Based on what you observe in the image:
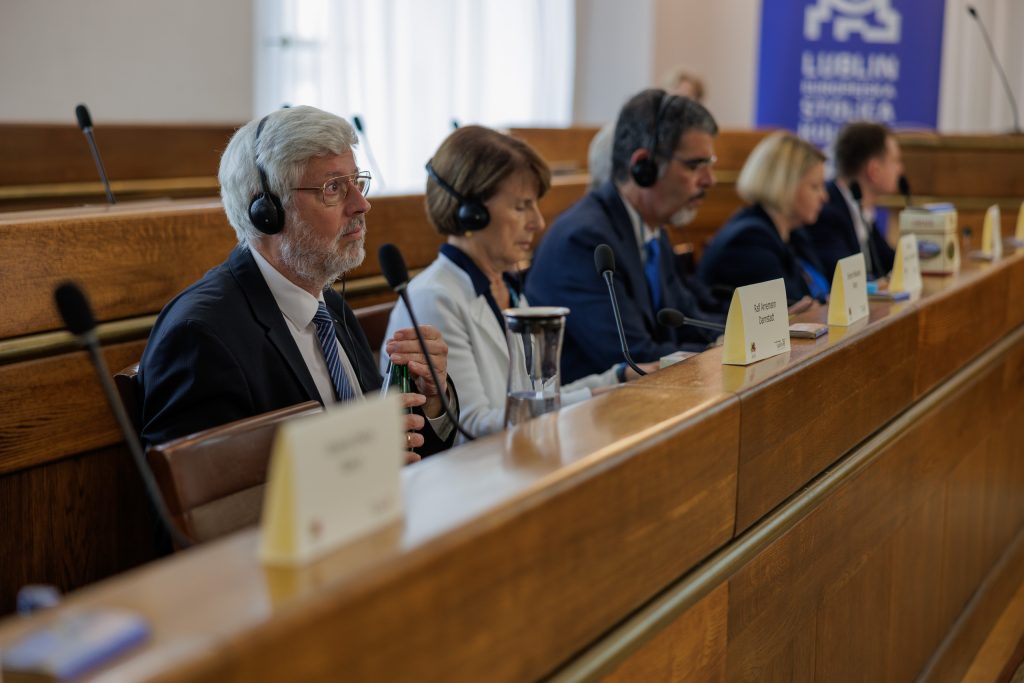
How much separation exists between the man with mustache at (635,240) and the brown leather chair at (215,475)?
1.32 m

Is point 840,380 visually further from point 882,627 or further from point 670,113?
point 670,113

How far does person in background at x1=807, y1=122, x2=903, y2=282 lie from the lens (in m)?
3.71

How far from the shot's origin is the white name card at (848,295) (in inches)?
75.2

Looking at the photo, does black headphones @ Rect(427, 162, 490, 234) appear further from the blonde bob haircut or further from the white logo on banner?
the white logo on banner

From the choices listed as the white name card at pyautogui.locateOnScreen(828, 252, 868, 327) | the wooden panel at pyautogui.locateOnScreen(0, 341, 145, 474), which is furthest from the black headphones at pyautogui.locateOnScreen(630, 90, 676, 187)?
the wooden panel at pyautogui.locateOnScreen(0, 341, 145, 474)

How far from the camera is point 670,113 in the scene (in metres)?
2.88

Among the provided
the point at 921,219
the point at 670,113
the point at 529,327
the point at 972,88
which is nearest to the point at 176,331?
the point at 529,327

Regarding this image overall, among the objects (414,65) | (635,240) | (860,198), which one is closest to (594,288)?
(635,240)

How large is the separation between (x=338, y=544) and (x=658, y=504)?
0.43m

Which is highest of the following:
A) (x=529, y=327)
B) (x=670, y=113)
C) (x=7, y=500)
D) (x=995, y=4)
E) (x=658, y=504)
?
(x=995, y=4)

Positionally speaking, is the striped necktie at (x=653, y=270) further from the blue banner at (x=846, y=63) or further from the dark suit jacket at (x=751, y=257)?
the blue banner at (x=846, y=63)

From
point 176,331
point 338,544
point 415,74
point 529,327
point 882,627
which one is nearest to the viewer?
point 338,544

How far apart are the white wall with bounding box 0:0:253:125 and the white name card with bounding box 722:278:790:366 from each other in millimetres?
3571

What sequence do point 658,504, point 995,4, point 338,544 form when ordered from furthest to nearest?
point 995,4 → point 658,504 → point 338,544
